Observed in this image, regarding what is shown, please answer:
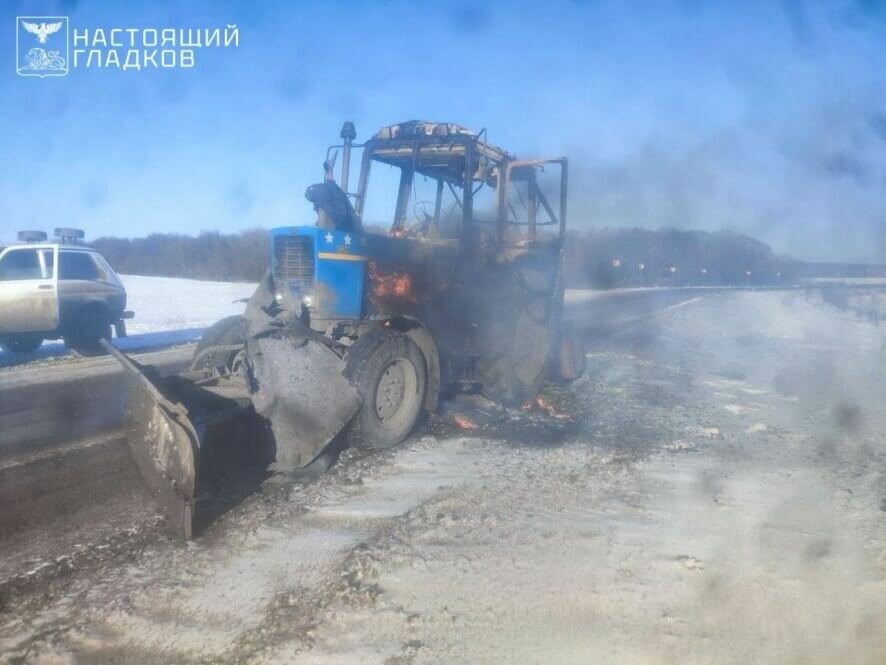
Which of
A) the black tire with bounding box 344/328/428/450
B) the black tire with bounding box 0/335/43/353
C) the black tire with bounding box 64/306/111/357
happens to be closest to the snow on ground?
the black tire with bounding box 64/306/111/357

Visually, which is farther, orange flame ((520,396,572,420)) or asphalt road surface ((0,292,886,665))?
orange flame ((520,396,572,420))

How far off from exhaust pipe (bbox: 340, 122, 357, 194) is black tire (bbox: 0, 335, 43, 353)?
8002 mm

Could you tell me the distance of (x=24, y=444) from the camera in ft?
20.2

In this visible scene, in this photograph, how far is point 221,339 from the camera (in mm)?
6676

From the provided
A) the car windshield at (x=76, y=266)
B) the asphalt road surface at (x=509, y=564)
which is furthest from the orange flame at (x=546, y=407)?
the car windshield at (x=76, y=266)

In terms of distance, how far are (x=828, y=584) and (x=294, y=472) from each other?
3.62 metres

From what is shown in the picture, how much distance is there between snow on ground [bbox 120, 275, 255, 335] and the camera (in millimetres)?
18719

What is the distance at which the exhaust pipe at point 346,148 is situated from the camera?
7.22 m

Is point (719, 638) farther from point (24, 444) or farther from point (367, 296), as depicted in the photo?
point (24, 444)

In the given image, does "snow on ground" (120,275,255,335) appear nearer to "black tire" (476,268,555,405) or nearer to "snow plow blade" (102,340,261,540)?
"black tire" (476,268,555,405)

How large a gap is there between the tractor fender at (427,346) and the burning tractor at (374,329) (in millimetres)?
16

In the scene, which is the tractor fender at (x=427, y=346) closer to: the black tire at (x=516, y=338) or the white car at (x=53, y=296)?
the black tire at (x=516, y=338)

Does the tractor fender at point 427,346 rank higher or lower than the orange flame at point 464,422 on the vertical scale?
higher

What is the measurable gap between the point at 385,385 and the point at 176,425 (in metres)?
2.12
